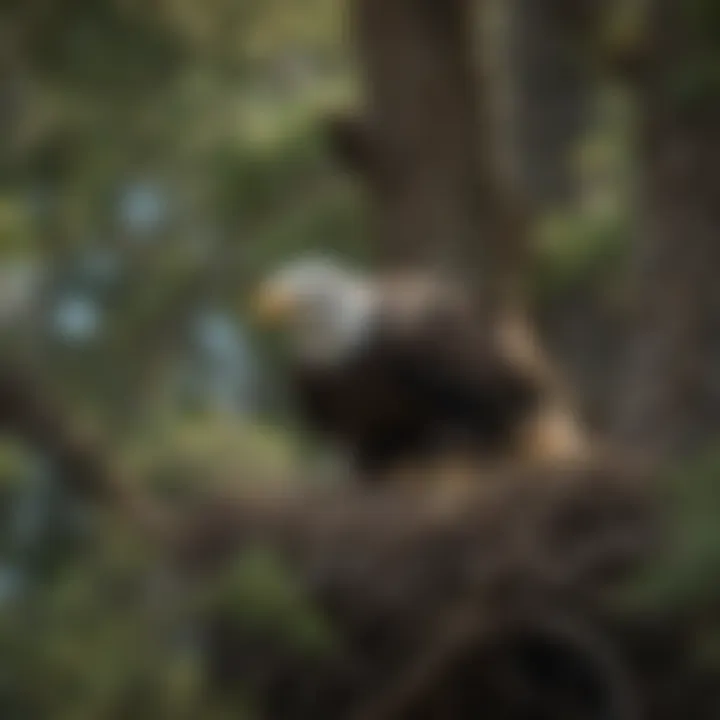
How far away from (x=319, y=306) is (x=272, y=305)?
89mm

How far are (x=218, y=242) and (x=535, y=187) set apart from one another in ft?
5.07

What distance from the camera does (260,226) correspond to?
15.0 feet

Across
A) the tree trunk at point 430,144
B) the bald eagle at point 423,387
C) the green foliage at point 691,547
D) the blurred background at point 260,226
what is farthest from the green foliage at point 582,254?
the green foliage at point 691,547

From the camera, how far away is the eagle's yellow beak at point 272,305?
474cm

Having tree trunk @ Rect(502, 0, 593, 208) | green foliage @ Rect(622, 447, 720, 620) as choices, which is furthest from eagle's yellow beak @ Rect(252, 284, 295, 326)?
green foliage @ Rect(622, 447, 720, 620)

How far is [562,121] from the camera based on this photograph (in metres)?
5.65

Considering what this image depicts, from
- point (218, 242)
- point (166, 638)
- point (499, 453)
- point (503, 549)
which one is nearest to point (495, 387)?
point (499, 453)

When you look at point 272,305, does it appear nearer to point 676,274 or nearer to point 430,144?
point 430,144

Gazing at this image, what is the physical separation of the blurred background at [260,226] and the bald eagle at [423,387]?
15cm

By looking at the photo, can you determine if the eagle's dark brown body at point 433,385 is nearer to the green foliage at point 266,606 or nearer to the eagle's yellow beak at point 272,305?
the eagle's yellow beak at point 272,305

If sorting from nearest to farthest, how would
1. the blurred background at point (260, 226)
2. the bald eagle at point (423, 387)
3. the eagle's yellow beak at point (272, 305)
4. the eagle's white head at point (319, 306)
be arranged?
the blurred background at point (260, 226) < the bald eagle at point (423, 387) < the eagle's white head at point (319, 306) < the eagle's yellow beak at point (272, 305)

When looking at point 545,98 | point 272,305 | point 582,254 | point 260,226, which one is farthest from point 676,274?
point 545,98

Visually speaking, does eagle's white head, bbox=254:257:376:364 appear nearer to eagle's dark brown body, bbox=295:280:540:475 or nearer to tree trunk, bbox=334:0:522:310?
eagle's dark brown body, bbox=295:280:540:475

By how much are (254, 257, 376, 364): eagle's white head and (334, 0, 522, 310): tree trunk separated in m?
0.17
